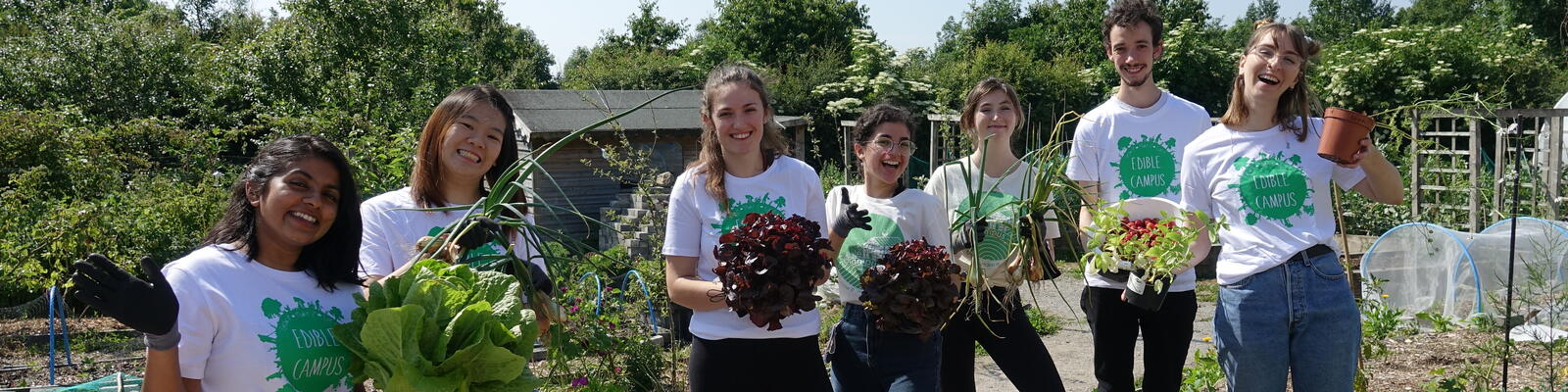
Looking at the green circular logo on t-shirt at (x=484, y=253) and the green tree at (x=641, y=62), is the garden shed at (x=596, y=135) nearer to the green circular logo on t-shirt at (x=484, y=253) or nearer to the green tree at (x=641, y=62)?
the green tree at (x=641, y=62)

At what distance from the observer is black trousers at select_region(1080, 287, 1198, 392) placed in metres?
3.22

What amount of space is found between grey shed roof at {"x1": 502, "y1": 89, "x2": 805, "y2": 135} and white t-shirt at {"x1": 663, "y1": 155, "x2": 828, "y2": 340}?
1025 cm

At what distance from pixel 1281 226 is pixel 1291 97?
1.29 ft

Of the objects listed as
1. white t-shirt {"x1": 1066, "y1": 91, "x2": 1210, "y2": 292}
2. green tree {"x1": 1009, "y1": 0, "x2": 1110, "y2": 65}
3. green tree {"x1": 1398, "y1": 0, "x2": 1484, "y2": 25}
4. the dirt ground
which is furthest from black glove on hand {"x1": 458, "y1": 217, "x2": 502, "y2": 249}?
green tree {"x1": 1398, "y1": 0, "x2": 1484, "y2": 25}

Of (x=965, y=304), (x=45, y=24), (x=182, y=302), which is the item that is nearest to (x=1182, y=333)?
(x=965, y=304)

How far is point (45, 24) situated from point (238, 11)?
22.6 m

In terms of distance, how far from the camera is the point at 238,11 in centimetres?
3691

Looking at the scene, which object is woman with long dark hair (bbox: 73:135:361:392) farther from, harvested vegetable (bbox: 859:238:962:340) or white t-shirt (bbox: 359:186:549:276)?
harvested vegetable (bbox: 859:238:962:340)

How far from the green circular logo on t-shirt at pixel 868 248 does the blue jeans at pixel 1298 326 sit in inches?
41.0

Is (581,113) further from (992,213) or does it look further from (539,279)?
(539,279)

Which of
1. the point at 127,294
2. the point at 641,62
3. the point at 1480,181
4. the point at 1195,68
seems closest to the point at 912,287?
the point at 127,294

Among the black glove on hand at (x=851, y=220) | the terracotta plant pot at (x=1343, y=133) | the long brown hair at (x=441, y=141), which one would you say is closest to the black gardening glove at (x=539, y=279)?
the long brown hair at (x=441, y=141)

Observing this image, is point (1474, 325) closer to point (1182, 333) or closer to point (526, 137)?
point (1182, 333)

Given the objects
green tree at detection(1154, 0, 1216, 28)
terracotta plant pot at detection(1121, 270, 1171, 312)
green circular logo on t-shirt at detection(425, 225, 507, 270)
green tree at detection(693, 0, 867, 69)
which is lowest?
terracotta plant pot at detection(1121, 270, 1171, 312)
